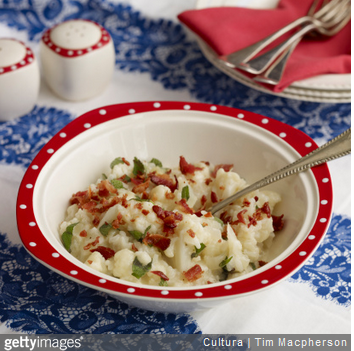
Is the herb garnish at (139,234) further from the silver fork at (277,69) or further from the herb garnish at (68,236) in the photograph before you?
the silver fork at (277,69)

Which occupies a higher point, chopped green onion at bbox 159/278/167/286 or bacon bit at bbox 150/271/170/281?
bacon bit at bbox 150/271/170/281

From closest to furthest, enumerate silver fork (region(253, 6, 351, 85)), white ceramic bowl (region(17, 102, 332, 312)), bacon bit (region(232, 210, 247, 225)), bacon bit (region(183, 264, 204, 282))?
white ceramic bowl (region(17, 102, 332, 312))
bacon bit (region(183, 264, 204, 282))
bacon bit (region(232, 210, 247, 225))
silver fork (region(253, 6, 351, 85))

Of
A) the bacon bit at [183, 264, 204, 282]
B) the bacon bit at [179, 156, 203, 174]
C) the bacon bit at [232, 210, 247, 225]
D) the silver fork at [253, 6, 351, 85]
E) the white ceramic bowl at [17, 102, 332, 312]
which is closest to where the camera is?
the white ceramic bowl at [17, 102, 332, 312]

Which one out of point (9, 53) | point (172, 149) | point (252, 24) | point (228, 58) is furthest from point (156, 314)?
point (252, 24)

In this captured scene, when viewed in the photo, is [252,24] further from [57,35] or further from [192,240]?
[192,240]

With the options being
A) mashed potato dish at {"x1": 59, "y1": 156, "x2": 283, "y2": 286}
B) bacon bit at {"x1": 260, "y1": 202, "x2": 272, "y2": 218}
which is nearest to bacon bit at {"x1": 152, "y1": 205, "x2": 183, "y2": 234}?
mashed potato dish at {"x1": 59, "y1": 156, "x2": 283, "y2": 286}

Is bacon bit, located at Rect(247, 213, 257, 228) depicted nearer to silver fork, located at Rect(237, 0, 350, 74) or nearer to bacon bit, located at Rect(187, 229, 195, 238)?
bacon bit, located at Rect(187, 229, 195, 238)

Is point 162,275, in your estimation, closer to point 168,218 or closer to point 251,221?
point 168,218
